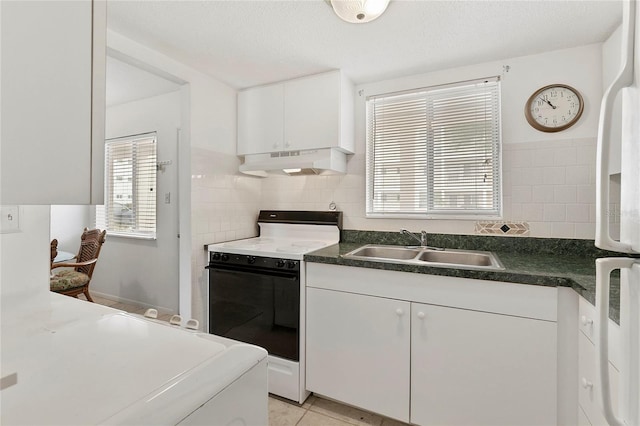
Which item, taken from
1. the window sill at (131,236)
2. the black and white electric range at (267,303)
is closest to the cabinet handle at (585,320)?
the black and white electric range at (267,303)

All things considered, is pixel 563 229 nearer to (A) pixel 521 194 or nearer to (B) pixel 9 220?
(A) pixel 521 194

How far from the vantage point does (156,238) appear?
133 inches

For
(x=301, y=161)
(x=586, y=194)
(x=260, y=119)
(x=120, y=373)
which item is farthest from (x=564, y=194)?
(x=120, y=373)

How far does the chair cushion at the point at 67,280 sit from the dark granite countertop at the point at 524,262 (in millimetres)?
2463

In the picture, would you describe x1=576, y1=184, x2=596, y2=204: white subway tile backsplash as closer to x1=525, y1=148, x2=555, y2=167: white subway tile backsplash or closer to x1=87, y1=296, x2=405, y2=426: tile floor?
x1=525, y1=148, x2=555, y2=167: white subway tile backsplash

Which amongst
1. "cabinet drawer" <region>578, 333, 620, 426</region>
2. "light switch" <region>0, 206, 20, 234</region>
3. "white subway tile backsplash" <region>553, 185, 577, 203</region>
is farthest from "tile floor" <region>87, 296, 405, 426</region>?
"white subway tile backsplash" <region>553, 185, 577, 203</region>

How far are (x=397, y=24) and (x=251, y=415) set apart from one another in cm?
192

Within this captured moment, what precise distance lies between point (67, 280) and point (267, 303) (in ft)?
7.20

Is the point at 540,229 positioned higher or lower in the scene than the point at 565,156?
lower

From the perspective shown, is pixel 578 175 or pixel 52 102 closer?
pixel 52 102

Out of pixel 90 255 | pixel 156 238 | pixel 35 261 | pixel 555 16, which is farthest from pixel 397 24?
pixel 90 255

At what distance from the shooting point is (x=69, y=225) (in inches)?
166

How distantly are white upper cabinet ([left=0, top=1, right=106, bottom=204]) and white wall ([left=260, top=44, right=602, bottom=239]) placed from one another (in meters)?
2.23

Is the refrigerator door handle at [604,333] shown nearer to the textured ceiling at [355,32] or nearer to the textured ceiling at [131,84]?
the textured ceiling at [355,32]
